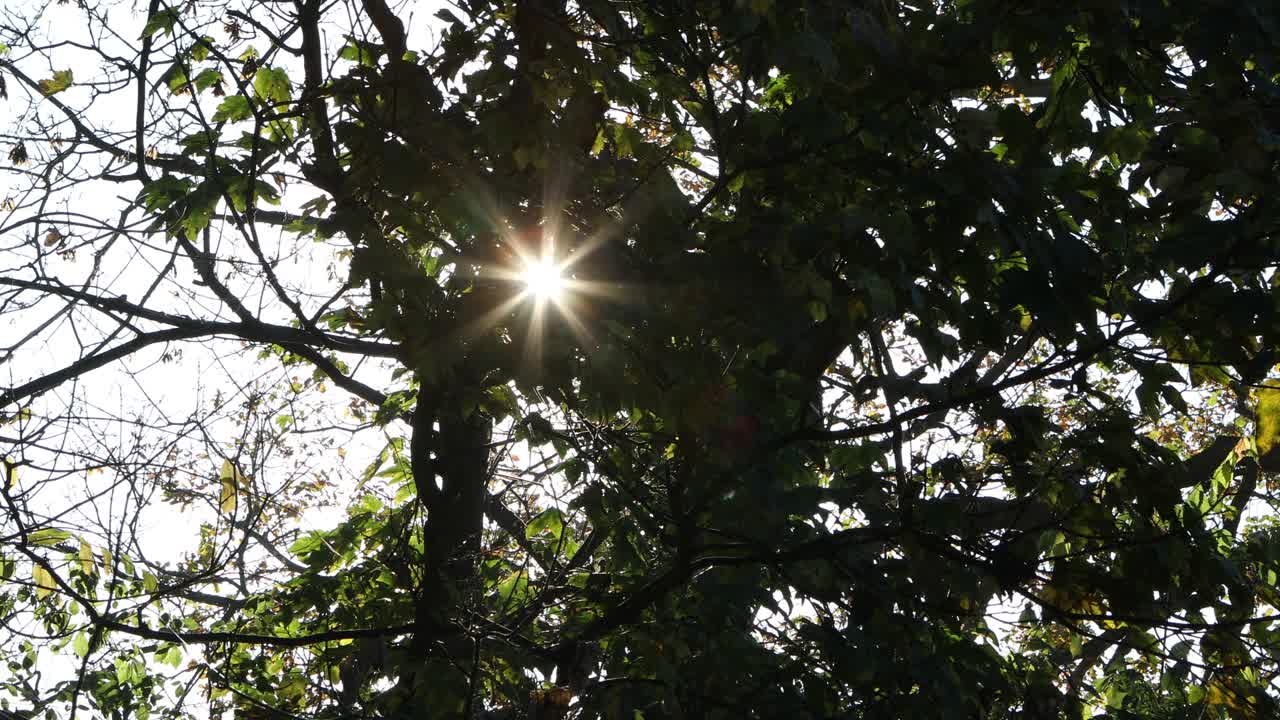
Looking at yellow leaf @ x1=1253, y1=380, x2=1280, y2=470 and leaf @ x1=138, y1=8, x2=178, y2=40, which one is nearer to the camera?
yellow leaf @ x1=1253, y1=380, x2=1280, y2=470

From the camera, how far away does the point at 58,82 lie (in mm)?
4535

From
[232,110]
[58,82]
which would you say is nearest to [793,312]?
[232,110]

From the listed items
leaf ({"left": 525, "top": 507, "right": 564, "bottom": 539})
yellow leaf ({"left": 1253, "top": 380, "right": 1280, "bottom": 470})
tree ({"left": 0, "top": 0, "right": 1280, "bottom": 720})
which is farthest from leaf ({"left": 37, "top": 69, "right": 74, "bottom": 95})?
yellow leaf ({"left": 1253, "top": 380, "right": 1280, "bottom": 470})

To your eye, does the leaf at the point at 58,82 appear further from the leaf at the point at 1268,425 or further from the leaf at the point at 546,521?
the leaf at the point at 1268,425

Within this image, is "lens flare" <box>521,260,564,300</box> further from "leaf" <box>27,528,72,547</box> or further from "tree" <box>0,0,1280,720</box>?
"leaf" <box>27,528,72,547</box>

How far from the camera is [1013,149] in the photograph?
257 cm

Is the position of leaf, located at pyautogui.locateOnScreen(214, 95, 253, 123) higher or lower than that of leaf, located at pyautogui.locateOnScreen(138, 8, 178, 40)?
lower

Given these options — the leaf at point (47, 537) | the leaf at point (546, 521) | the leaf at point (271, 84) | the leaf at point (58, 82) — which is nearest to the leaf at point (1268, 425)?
the leaf at point (546, 521)

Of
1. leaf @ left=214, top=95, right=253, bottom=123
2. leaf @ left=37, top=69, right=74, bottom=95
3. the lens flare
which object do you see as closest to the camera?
the lens flare

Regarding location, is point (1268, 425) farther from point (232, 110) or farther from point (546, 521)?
point (232, 110)

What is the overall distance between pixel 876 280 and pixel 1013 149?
603 mm

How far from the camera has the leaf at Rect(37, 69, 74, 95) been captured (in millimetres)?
4535

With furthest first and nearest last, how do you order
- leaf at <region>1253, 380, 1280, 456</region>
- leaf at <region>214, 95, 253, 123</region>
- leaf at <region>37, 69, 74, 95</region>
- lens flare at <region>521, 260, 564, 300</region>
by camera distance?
1. leaf at <region>37, 69, 74, 95</region>
2. leaf at <region>214, 95, 253, 123</region>
3. leaf at <region>1253, 380, 1280, 456</region>
4. lens flare at <region>521, 260, 564, 300</region>

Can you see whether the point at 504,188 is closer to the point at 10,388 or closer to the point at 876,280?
the point at 876,280
